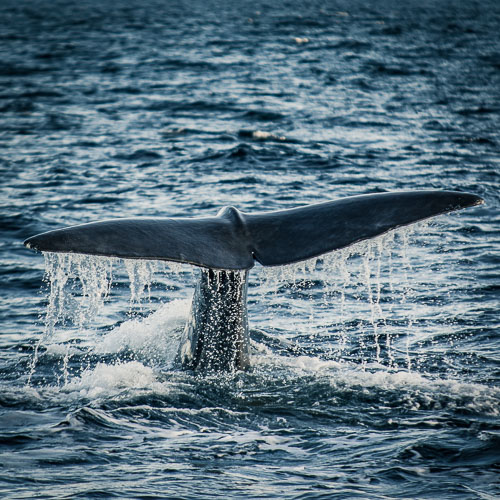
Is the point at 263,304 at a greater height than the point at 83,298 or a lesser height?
lesser

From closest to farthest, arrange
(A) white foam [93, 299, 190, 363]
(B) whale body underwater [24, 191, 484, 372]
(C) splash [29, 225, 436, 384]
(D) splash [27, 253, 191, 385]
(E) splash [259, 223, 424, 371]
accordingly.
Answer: (B) whale body underwater [24, 191, 484, 372]
(D) splash [27, 253, 191, 385]
(C) splash [29, 225, 436, 384]
(A) white foam [93, 299, 190, 363]
(E) splash [259, 223, 424, 371]

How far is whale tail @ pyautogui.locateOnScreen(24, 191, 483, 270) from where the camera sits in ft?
19.6

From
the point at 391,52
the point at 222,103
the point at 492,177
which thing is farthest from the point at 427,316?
the point at 391,52

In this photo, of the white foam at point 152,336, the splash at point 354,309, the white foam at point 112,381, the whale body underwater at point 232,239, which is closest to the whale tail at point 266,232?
the whale body underwater at point 232,239

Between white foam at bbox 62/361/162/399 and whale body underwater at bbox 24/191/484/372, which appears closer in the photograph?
whale body underwater at bbox 24/191/484/372

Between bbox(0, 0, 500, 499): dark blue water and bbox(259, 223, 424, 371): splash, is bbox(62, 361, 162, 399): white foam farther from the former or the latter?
bbox(259, 223, 424, 371): splash

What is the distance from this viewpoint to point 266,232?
→ 21.5 ft

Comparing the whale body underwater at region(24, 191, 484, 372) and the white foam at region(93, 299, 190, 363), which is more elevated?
the whale body underwater at region(24, 191, 484, 372)

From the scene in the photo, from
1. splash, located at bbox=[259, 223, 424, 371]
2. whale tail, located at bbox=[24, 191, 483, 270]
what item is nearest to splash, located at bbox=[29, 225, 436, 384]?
splash, located at bbox=[259, 223, 424, 371]

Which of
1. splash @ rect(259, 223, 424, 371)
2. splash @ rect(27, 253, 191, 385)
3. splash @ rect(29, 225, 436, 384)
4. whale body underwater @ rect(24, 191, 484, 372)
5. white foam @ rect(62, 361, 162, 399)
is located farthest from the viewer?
splash @ rect(259, 223, 424, 371)

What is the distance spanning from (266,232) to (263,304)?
12.7 feet

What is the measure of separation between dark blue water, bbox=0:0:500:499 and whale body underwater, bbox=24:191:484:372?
23 cm

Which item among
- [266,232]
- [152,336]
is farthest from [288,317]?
[266,232]

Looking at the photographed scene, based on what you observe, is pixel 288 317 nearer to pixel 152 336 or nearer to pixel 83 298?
pixel 152 336
